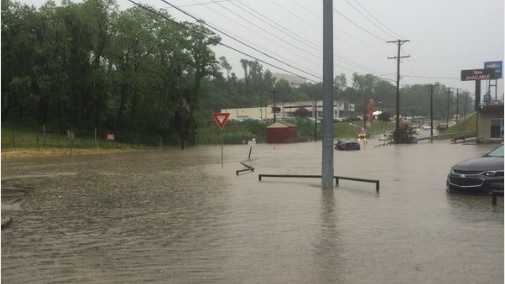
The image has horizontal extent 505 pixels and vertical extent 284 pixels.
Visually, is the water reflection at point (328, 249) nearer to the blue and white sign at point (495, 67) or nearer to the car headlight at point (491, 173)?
the car headlight at point (491, 173)

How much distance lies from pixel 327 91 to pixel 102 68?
48.7 metres

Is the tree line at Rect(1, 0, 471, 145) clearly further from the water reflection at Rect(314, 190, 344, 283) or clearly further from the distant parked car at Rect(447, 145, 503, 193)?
the water reflection at Rect(314, 190, 344, 283)

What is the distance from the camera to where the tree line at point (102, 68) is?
59750 millimetres

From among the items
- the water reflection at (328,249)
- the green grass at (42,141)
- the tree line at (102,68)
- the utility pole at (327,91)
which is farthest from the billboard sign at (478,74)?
the water reflection at (328,249)

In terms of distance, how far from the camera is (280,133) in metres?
90.5

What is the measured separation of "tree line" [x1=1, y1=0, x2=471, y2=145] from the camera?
196 ft

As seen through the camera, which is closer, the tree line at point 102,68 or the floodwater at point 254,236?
the floodwater at point 254,236

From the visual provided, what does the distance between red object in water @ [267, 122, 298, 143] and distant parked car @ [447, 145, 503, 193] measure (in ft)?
245

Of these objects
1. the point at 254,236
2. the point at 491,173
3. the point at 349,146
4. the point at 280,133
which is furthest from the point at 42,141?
the point at 280,133

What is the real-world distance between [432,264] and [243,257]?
7.90ft

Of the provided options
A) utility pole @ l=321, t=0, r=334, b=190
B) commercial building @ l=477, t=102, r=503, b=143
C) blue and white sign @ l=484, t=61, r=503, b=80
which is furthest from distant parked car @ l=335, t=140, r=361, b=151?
utility pole @ l=321, t=0, r=334, b=190

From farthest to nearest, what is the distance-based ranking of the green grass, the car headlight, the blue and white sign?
the blue and white sign < the green grass < the car headlight

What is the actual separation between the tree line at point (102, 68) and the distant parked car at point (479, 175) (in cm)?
4503

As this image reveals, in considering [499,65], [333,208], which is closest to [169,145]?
[499,65]
